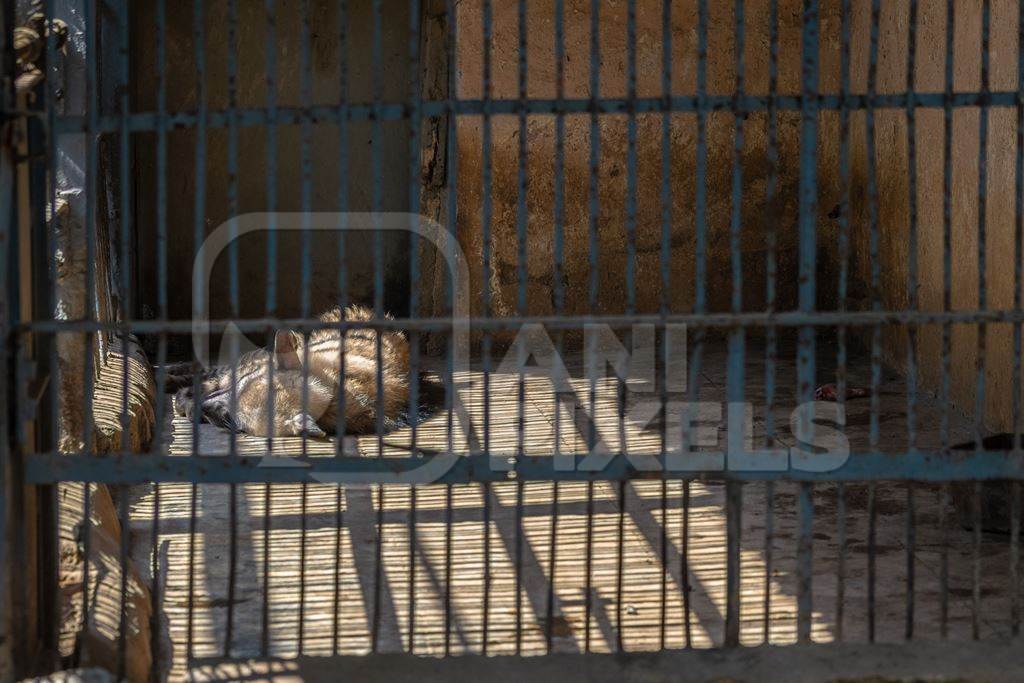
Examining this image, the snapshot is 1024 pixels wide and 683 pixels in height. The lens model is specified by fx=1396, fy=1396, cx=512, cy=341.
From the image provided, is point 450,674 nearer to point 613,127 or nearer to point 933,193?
point 933,193

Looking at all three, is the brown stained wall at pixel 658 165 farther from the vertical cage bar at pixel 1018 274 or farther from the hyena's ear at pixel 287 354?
the vertical cage bar at pixel 1018 274

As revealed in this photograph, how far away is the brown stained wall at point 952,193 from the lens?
758 cm

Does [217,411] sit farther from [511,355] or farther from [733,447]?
[733,447]

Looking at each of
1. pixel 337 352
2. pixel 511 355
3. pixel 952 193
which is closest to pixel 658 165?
pixel 511 355

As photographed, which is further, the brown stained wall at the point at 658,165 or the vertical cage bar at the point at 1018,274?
the brown stained wall at the point at 658,165

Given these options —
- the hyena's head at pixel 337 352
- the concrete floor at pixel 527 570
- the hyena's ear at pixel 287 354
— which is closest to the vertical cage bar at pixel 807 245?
the concrete floor at pixel 527 570

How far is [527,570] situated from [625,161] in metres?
6.21

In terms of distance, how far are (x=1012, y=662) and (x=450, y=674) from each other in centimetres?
161

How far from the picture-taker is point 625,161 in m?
11.3

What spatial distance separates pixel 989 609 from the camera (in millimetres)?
5016

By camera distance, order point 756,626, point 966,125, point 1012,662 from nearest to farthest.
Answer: point 1012,662, point 756,626, point 966,125

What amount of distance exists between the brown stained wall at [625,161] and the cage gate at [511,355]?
0.11 ft

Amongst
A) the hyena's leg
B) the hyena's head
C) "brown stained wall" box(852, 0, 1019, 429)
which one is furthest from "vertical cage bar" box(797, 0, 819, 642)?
the hyena's leg

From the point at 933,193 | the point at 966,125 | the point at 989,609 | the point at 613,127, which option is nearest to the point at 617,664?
the point at 989,609
